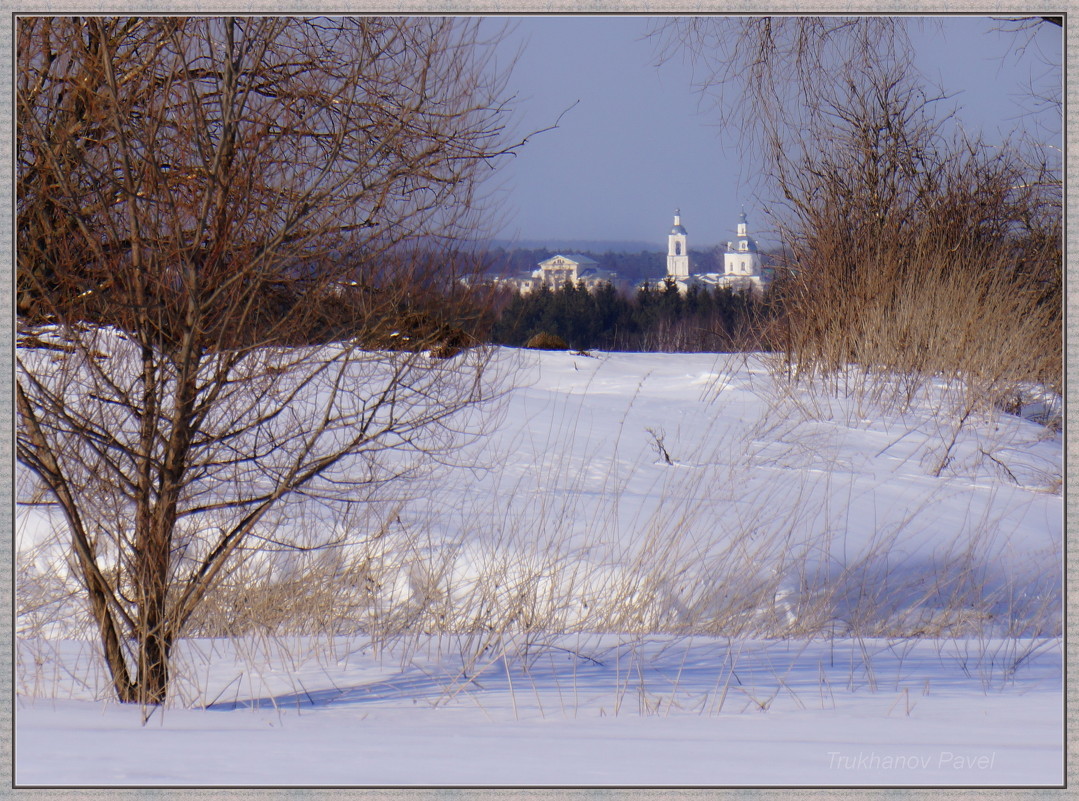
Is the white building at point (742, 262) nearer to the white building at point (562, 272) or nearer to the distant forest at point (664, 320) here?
the distant forest at point (664, 320)

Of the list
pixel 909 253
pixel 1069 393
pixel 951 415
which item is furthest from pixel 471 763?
pixel 909 253

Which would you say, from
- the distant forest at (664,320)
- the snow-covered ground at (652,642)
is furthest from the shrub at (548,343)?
the snow-covered ground at (652,642)

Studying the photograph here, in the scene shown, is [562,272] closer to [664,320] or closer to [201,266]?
[201,266]

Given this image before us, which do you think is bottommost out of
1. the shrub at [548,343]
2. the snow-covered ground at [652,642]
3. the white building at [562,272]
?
the snow-covered ground at [652,642]

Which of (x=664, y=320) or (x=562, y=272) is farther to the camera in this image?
(x=664, y=320)

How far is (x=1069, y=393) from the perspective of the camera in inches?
93.2

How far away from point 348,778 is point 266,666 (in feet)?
3.25

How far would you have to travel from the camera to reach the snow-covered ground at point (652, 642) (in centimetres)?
182

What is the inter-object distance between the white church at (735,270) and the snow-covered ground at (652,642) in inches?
38.4

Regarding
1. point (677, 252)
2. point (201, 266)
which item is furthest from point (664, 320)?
point (201, 266)

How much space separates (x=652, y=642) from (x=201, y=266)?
5.55 ft

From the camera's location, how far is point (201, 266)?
2.36 metres

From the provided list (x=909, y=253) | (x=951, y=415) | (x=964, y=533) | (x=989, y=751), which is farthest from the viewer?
(x=909, y=253)

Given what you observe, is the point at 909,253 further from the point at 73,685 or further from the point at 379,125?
the point at 73,685
